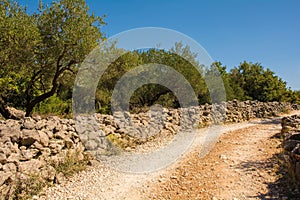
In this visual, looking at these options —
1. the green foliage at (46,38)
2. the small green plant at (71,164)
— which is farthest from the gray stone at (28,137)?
the green foliage at (46,38)

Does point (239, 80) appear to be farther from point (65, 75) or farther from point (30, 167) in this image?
point (30, 167)

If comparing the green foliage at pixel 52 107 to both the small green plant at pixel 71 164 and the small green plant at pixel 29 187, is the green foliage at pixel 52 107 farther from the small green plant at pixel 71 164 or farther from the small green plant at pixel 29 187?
the small green plant at pixel 29 187

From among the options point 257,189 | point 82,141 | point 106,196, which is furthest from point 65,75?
point 257,189

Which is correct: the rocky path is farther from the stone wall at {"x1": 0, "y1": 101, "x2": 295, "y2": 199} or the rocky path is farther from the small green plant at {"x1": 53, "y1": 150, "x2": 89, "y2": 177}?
the stone wall at {"x1": 0, "y1": 101, "x2": 295, "y2": 199}

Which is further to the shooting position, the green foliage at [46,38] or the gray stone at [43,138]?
the green foliage at [46,38]

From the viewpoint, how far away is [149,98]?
17.7 meters

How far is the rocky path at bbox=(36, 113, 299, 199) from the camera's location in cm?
450

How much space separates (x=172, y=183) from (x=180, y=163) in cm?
141

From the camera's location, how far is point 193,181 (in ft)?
16.7

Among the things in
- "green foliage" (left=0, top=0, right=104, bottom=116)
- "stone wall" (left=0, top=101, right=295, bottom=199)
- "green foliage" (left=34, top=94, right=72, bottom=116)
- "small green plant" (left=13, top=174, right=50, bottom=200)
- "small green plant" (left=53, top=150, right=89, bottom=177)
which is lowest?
"small green plant" (left=13, top=174, right=50, bottom=200)

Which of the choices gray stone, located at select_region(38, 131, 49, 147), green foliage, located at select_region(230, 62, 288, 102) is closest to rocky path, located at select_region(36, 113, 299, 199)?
gray stone, located at select_region(38, 131, 49, 147)

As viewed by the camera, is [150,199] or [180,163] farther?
[180,163]

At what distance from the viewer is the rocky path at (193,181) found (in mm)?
4496

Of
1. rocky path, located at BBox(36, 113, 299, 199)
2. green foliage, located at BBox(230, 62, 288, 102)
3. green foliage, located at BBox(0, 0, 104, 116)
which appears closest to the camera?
rocky path, located at BBox(36, 113, 299, 199)
